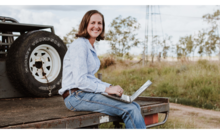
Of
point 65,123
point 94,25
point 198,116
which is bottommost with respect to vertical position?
point 198,116

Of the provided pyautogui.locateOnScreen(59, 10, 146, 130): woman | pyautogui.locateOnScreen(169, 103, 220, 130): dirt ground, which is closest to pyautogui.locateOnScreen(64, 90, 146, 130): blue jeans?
pyautogui.locateOnScreen(59, 10, 146, 130): woman

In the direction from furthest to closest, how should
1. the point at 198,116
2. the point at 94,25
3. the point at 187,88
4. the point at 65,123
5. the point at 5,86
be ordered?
the point at 187,88
the point at 198,116
the point at 5,86
the point at 94,25
the point at 65,123

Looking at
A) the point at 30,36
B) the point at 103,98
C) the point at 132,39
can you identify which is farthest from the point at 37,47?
the point at 132,39

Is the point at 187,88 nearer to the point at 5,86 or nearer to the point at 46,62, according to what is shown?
the point at 46,62

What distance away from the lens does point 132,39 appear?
18062 millimetres

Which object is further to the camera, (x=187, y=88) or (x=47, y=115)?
(x=187, y=88)

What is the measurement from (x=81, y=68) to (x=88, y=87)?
0.21 meters

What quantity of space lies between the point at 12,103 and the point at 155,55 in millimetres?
16258

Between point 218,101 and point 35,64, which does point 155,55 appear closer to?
point 218,101

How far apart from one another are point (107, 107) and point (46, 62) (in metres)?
1.87

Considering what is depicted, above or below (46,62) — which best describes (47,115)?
below

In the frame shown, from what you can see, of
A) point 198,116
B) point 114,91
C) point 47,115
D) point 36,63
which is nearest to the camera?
point 47,115

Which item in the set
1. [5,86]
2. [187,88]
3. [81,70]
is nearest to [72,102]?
[81,70]

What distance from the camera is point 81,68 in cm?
256
